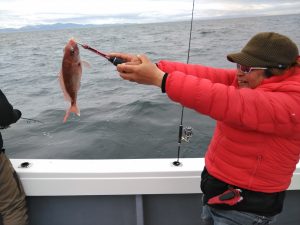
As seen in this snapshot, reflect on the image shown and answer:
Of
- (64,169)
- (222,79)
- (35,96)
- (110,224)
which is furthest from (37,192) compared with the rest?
(35,96)

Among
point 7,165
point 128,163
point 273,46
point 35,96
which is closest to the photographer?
point 273,46

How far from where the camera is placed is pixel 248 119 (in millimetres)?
1507

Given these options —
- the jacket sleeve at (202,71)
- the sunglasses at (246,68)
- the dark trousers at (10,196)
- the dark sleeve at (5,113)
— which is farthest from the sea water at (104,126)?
the sunglasses at (246,68)

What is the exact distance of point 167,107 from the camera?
7309 millimetres

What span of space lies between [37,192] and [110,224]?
0.68m

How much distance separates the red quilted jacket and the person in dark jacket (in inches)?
51.2

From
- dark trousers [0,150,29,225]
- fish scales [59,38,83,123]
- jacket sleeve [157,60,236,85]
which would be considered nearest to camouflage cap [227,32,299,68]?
jacket sleeve [157,60,236,85]

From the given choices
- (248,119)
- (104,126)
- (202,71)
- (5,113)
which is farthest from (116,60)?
(104,126)

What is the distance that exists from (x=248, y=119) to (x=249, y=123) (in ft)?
0.07

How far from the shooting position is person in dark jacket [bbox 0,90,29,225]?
8.32 feet

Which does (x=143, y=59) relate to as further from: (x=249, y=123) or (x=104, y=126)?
(x=104, y=126)

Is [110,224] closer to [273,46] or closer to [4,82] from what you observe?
[273,46]

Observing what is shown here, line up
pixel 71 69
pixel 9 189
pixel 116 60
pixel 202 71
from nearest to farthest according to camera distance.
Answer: pixel 116 60 → pixel 71 69 → pixel 202 71 → pixel 9 189

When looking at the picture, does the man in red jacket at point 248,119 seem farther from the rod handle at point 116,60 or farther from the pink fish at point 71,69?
the pink fish at point 71,69
